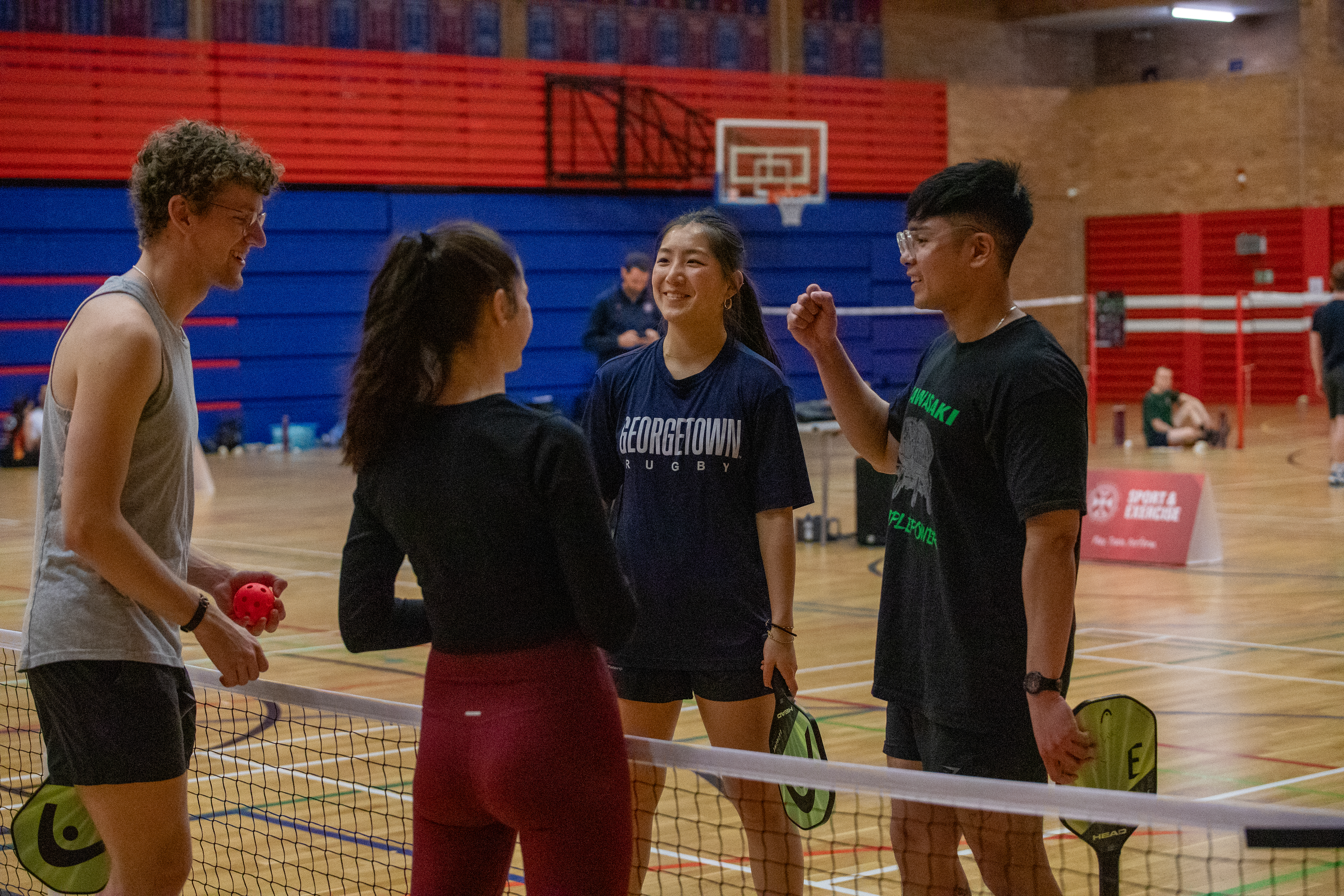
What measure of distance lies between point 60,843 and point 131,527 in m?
1.06

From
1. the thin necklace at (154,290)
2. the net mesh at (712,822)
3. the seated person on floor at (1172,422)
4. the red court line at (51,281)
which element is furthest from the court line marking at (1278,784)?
the red court line at (51,281)

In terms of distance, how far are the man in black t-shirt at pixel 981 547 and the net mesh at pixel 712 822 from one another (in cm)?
2

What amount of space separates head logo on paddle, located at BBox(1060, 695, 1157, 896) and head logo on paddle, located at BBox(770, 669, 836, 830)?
49 cm

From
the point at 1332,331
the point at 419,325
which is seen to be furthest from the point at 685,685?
the point at 1332,331

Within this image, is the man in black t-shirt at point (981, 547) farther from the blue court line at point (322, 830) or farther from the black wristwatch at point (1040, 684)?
the blue court line at point (322, 830)

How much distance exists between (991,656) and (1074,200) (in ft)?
85.4

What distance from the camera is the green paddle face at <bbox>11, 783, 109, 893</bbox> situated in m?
3.44

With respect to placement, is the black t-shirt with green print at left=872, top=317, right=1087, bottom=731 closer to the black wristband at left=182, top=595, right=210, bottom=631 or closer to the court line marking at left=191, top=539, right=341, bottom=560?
the black wristband at left=182, top=595, right=210, bottom=631

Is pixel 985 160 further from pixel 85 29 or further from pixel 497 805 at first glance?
pixel 85 29

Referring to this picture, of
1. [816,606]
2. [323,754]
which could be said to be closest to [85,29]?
[816,606]

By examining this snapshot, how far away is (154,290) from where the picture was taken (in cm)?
292

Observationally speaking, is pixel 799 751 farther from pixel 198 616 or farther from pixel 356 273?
pixel 356 273

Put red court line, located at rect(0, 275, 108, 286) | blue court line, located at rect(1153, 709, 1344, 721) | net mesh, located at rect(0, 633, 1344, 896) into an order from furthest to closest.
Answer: red court line, located at rect(0, 275, 108, 286) < blue court line, located at rect(1153, 709, 1344, 721) < net mesh, located at rect(0, 633, 1344, 896)

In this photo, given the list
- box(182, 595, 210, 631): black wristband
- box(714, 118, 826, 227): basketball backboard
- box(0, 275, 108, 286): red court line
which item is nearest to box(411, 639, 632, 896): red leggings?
box(182, 595, 210, 631): black wristband
